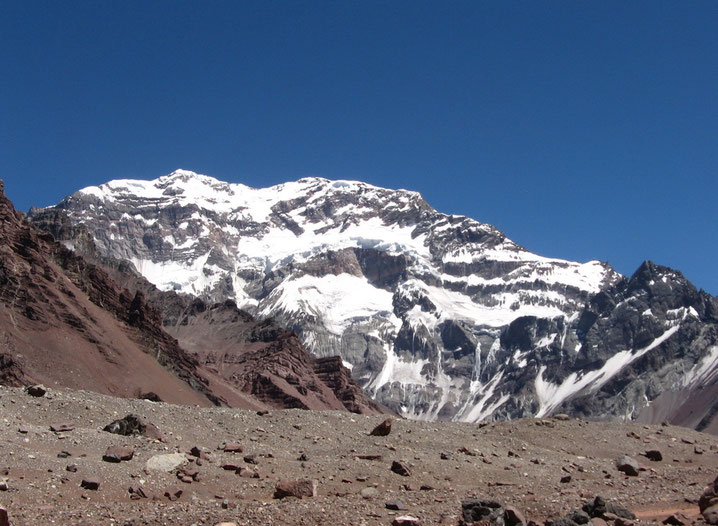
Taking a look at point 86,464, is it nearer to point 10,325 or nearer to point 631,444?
point 631,444

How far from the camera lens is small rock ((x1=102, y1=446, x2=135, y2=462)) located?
98.1 ft

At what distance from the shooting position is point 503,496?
31234 millimetres

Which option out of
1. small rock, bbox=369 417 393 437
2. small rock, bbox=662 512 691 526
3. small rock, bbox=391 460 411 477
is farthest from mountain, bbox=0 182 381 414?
small rock, bbox=662 512 691 526

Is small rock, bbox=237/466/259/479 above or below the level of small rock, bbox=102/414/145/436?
below

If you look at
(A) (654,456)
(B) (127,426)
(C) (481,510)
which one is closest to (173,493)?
(B) (127,426)

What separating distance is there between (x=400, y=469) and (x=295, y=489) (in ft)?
23.0

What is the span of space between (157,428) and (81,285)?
105901mm

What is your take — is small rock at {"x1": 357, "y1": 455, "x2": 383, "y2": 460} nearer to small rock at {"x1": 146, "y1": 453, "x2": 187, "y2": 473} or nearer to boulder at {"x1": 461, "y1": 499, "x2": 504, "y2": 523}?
small rock at {"x1": 146, "y1": 453, "x2": 187, "y2": 473}

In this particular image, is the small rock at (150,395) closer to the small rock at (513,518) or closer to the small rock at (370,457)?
the small rock at (370,457)

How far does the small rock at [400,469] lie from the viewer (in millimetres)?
33781

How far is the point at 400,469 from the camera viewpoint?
3394 cm

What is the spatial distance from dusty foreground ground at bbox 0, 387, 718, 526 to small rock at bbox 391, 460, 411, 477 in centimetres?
43

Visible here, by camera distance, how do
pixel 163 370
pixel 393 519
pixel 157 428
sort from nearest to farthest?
pixel 393 519 → pixel 157 428 → pixel 163 370

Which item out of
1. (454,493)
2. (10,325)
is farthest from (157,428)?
(10,325)
